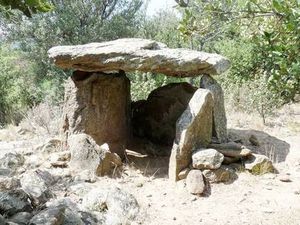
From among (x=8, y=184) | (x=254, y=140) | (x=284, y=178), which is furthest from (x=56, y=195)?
(x=254, y=140)

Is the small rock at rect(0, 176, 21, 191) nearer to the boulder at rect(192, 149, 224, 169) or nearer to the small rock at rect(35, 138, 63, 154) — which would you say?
the small rock at rect(35, 138, 63, 154)

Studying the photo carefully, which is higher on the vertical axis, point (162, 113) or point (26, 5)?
point (26, 5)

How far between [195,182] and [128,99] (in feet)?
7.33

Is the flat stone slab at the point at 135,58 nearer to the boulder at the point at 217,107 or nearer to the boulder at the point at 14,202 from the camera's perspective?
the boulder at the point at 217,107

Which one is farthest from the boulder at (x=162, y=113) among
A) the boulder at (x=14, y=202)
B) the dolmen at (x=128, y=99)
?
the boulder at (x=14, y=202)

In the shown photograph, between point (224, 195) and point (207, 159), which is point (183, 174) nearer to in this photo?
point (207, 159)

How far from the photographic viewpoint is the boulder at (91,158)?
19.9 feet

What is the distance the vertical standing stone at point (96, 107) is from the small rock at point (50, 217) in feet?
8.02

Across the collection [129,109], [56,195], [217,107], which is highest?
[217,107]

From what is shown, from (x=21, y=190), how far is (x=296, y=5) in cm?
359

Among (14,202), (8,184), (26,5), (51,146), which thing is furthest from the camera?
(51,146)

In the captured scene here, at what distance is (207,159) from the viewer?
586 centimetres

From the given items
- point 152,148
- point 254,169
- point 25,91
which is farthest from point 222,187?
point 25,91

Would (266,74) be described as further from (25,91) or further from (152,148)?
(25,91)
